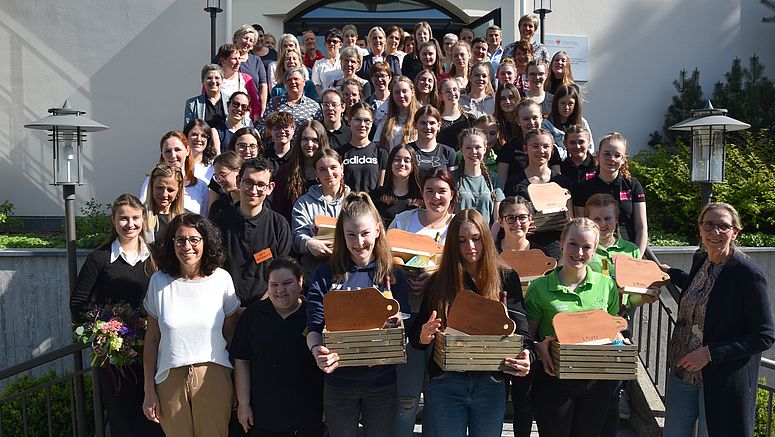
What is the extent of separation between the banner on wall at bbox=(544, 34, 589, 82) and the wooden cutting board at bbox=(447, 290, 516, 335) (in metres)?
9.34

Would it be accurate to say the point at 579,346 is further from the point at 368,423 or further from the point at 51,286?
the point at 51,286

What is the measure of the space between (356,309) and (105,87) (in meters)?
9.84

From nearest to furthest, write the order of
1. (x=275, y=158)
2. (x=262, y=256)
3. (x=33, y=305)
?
(x=262, y=256) < (x=275, y=158) < (x=33, y=305)

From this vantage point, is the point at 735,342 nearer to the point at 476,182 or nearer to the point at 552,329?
the point at 552,329

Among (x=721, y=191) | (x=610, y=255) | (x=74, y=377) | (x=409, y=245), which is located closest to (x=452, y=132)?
(x=610, y=255)

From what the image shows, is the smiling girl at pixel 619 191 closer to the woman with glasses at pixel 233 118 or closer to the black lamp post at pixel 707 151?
the black lamp post at pixel 707 151

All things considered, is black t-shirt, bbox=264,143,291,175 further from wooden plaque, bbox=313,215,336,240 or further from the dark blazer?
the dark blazer

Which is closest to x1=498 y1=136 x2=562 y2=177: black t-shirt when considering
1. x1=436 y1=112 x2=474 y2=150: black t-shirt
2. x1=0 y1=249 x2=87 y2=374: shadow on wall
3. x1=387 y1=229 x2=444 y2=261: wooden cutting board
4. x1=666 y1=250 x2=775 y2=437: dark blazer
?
x1=436 y1=112 x2=474 y2=150: black t-shirt

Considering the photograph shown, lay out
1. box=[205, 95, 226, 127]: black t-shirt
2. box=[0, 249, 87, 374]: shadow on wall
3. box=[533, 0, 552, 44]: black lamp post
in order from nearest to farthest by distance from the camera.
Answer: box=[205, 95, 226, 127]: black t-shirt → box=[0, 249, 87, 374]: shadow on wall → box=[533, 0, 552, 44]: black lamp post

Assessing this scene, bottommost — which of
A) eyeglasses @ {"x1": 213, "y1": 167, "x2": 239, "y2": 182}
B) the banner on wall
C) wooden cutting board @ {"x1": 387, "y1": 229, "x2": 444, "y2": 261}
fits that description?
wooden cutting board @ {"x1": 387, "y1": 229, "x2": 444, "y2": 261}

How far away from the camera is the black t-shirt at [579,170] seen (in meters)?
6.03

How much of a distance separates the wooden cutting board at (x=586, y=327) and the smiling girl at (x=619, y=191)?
1.75 m

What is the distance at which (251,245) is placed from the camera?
4863mm

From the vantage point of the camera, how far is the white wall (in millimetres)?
11938
